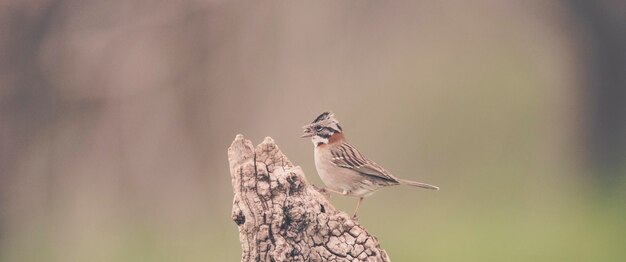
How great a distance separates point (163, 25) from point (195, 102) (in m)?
0.47

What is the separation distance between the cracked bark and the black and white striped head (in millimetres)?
498

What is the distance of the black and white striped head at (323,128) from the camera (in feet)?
10.4

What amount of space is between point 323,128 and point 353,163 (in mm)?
182

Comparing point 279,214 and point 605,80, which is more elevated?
point 605,80

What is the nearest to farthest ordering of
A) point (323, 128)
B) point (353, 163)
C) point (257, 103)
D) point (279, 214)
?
point (279, 214), point (323, 128), point (353, 163), point (257, 103)

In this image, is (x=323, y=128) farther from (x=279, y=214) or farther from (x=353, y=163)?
(x=279, y=214)

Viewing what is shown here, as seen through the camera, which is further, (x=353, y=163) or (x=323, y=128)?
(x=353, y=163)

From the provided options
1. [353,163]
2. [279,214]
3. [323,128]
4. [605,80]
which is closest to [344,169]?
[353,163]

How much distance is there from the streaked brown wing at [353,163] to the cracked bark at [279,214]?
2.20 ft

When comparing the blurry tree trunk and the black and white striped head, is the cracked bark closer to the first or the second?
the black and white striped head

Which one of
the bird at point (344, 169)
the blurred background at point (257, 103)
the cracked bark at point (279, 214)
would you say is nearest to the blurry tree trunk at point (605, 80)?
the blurred background at point (257, 103)

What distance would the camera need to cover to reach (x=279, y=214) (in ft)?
8.59

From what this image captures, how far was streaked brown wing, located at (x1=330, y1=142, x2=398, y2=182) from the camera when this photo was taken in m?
3.36

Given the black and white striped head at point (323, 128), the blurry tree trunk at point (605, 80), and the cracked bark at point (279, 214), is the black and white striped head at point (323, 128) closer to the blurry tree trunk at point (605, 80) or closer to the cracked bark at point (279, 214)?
the cracked bark at point (279, 214)
